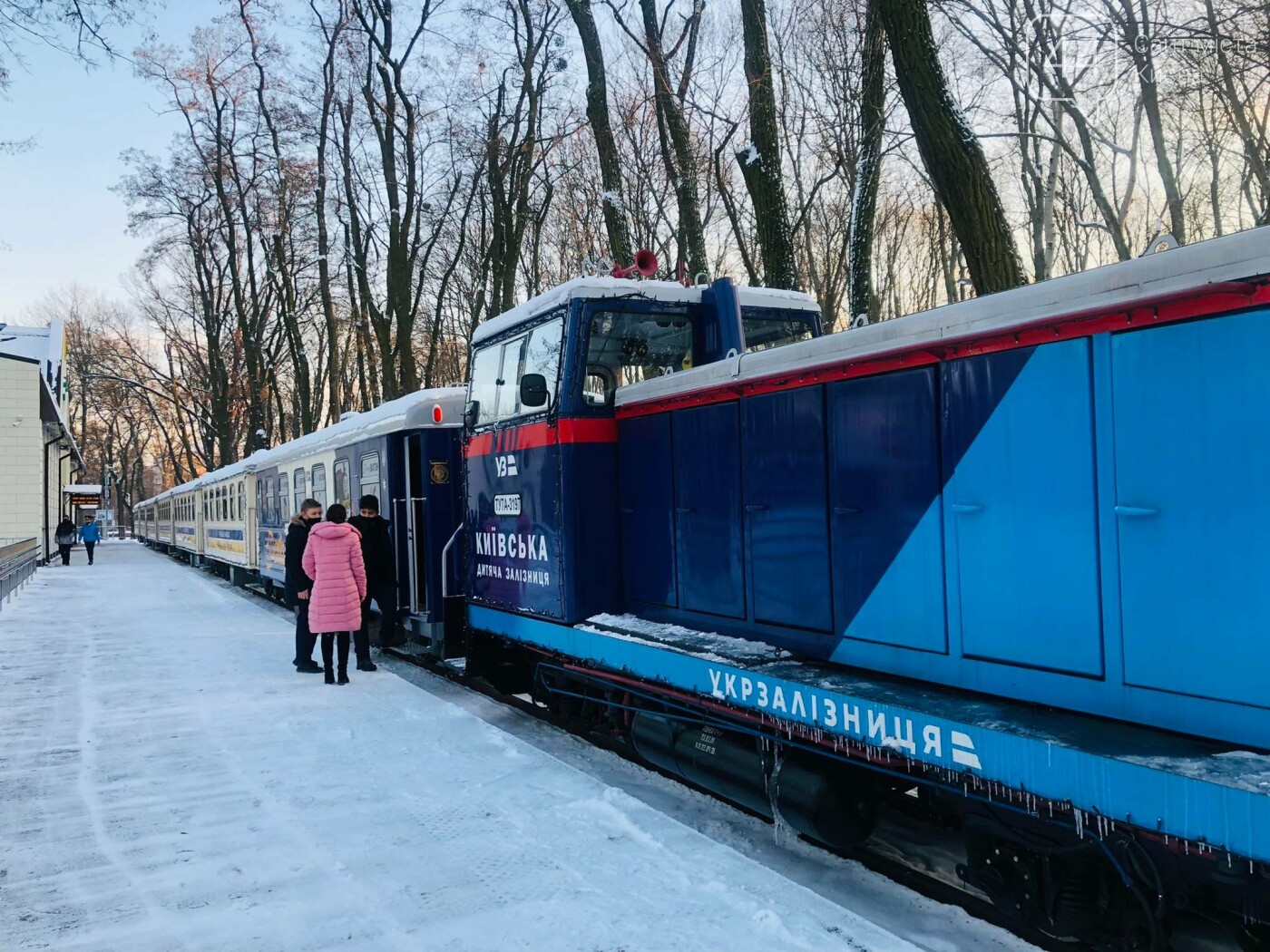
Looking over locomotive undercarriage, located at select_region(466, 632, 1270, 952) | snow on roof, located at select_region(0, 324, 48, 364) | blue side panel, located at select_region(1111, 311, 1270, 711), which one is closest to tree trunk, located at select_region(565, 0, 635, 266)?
locomotive undercarriage, located at select_region(466, 632, 1270, 952)

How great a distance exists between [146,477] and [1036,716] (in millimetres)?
116638

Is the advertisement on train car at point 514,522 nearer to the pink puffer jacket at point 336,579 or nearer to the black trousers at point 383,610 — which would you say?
the pink puffer jacket at point 336,579

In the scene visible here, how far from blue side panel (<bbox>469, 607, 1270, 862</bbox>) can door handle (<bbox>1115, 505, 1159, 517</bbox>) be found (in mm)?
738

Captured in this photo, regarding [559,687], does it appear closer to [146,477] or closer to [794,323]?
[794,323]

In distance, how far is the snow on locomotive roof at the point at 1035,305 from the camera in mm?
2535

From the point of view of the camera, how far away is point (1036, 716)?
317 centimetres

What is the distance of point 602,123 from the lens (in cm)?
1412

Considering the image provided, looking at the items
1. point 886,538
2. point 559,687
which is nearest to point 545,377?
point 559,687

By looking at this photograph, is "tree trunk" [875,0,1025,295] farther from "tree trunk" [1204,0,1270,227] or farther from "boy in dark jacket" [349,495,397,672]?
"boy in dark jacket" [349,495,397,672]

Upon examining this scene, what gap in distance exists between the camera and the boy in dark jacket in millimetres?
9258

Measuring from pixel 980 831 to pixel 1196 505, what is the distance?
1459 mm

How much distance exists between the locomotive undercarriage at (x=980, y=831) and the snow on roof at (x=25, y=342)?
29716mm

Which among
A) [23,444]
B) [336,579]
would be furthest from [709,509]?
[23,444]

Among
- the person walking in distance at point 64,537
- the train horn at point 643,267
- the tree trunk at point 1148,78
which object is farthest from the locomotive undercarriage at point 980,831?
the person walking in distance at point 64,537
